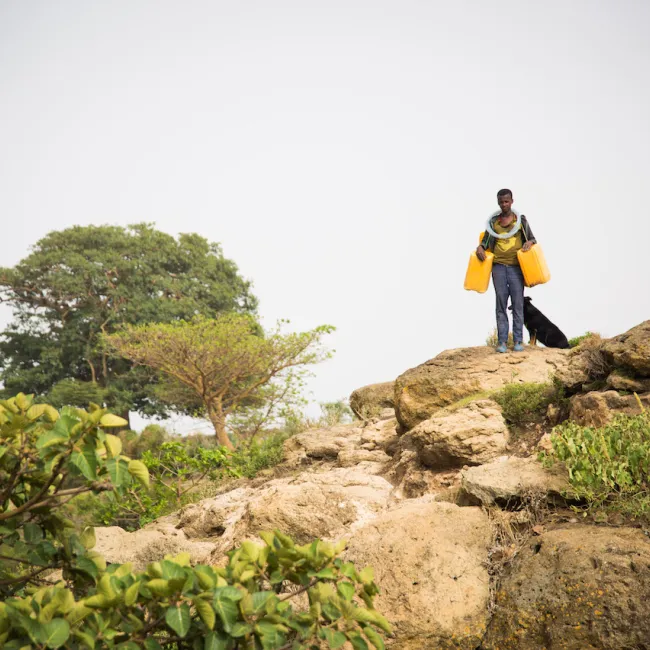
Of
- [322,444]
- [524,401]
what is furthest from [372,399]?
[524,401]

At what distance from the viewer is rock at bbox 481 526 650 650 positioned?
13.7 feet

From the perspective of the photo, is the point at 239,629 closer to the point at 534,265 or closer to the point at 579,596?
the point at 579,596

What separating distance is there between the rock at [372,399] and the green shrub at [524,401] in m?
4.03

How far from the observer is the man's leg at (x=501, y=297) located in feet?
33.0

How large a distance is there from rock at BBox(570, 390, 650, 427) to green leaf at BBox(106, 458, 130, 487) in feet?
16.7

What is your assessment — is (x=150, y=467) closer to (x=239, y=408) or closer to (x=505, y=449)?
(x=505, y=449)

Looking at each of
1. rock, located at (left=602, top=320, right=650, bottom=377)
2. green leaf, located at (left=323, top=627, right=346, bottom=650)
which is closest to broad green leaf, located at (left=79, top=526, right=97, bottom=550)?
green leaf, located at (left=323, top=627, right=346, bottom=650)

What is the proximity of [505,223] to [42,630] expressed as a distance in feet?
29.1

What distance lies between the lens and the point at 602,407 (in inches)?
264

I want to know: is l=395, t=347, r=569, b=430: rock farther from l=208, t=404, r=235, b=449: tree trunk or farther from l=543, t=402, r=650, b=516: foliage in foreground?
l=208, t=404, r=235, b=449: tree trunk

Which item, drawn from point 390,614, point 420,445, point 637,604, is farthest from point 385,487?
point 637,604

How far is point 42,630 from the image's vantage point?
2609 millimetres

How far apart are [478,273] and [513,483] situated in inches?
Answer: 197

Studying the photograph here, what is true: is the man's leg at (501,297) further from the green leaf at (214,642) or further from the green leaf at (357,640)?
the green leaf at (214,642)
